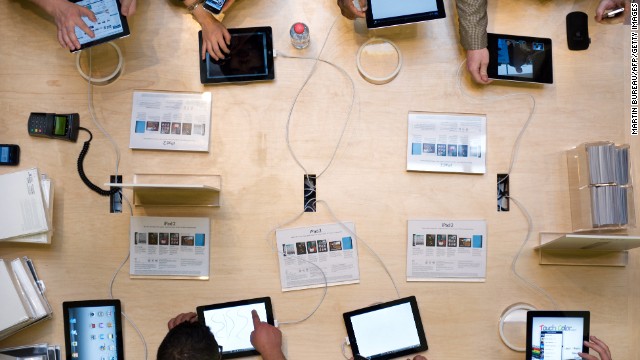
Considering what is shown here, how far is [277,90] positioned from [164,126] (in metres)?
0.47

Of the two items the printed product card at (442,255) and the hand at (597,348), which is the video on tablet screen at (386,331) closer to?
the printed product card at (442,255)

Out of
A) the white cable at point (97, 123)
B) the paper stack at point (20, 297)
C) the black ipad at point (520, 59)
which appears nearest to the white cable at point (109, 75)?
the white cable at point (97, 123)

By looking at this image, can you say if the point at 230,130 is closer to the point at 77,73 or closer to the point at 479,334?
the point at 77,73

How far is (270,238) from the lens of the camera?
2.29 m

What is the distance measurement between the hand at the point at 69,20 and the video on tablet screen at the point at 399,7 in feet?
3.50

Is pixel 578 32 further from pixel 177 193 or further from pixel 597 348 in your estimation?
pixel 177 193

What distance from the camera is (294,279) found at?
7.47 ft

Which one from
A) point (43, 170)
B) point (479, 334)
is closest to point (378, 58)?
point (479, 334)

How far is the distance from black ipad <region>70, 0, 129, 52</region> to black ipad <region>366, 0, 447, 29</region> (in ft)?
3.08

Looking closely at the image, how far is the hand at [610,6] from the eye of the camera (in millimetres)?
2352

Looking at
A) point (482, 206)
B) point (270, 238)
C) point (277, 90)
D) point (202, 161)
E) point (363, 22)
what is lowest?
point (270, 238)

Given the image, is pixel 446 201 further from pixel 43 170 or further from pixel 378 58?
pixel 43 170

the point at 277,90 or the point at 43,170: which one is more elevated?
the point at 277,90

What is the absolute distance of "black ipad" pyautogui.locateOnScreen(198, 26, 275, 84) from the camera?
2305 millimetres
